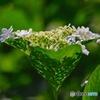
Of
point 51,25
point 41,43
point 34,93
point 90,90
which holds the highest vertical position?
point 51,25

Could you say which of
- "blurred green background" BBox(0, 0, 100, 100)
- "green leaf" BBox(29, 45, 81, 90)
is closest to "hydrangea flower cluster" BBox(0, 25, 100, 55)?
"green leaf" BBox(29, 45, 81, 90)

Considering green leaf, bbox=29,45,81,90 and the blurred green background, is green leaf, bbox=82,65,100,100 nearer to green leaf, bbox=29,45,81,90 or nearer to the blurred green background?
green leaf, bbox=29,45,81,90

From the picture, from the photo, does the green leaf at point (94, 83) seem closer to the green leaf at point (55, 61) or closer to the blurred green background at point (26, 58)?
the green leaf at point (55, 61)

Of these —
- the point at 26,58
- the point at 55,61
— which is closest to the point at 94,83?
the point at 55,61

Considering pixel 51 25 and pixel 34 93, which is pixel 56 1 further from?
pixel 34 93

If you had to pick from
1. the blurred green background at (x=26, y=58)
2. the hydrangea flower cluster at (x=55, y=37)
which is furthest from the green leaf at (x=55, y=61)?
the blurred green background at (x=26, y=58)

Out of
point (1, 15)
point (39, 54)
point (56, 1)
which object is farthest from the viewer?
point (56, 1)

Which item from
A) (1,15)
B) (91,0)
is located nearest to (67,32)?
(1,15)
